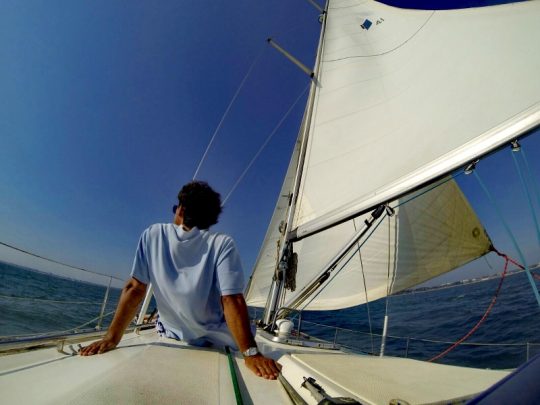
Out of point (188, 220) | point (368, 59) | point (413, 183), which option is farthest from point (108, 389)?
point (368, 59)

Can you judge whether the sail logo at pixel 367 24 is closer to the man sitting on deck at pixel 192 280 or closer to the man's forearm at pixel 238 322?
the man sitting on deck at pixel 192 280

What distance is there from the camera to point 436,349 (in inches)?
286

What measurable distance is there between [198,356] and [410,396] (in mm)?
1053

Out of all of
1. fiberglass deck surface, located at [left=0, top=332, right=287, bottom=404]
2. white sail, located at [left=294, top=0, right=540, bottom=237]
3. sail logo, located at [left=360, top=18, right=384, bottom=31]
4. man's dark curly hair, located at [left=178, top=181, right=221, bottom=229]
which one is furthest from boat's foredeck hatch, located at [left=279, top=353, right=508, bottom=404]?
sail logo, located at [left=360, top=18, right=384, bottom=31]

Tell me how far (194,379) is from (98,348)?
0.78 metres

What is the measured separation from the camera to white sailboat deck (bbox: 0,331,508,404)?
78 cm

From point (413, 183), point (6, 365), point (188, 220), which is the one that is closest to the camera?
point (6, 365)

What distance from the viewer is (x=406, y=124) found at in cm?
281

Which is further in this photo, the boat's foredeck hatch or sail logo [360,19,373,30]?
sail logo [360,19,373,30]

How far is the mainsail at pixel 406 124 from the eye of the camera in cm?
190

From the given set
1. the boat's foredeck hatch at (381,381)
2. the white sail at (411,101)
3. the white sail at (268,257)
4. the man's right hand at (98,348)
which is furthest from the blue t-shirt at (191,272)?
the white sail at (268,257)

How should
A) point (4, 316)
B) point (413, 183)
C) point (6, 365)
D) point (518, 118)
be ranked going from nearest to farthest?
point (6, 365) → point (518, 118) → point (413, 183) → point (4, 316)

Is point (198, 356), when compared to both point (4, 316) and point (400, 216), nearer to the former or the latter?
point (400, 216)

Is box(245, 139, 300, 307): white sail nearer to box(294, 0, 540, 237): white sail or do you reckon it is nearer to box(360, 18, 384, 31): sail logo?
box(294, 0, 540, 237): white sail
